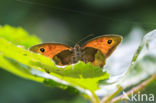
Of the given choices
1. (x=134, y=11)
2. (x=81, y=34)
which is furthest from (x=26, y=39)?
(x=134, y=11)

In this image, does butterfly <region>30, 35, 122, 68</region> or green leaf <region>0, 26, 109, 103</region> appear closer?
green leaf <region>0, 26, 109, 103</region>

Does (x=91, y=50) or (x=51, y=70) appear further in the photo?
(x=91, y=50)

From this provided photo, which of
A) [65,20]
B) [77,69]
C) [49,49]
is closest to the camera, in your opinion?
[77,69]

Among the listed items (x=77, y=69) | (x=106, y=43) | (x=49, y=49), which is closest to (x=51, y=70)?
(x=77, y=69)

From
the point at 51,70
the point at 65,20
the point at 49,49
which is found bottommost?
the point at 51,70

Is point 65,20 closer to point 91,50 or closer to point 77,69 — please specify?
point 91,50

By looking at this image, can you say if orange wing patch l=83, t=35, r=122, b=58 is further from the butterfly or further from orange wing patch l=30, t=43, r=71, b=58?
orange wing patch l=30, t=43, r=71, b=58

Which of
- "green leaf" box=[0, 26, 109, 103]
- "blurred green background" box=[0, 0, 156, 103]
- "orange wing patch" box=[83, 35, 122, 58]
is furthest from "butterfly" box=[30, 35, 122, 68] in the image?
"blurred green background" box=[0, 0, 156, 103]

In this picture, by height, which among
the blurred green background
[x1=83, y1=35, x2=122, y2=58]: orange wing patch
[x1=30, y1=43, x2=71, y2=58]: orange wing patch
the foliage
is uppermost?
→ the blurred green background

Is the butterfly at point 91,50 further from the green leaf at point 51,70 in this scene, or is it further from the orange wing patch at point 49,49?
the green leaf at point 51,70
